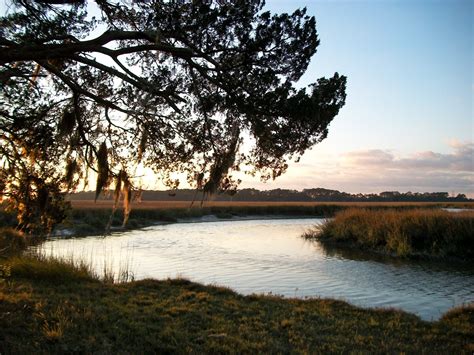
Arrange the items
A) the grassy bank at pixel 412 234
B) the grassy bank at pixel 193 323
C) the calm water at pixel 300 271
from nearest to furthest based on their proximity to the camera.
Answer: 1. the grassy bank at pixel 193 323
2. the calm water at pixel 300 271
3. the grassy bank at pixel 412 234

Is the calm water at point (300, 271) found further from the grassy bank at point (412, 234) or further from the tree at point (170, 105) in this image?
the tree at point (170, 105)

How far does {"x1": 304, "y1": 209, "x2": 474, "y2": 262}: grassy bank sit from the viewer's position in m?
22.6

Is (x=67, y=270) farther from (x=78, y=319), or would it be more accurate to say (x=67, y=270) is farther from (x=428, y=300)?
(x=428, y=300)

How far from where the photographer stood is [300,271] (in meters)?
18.2

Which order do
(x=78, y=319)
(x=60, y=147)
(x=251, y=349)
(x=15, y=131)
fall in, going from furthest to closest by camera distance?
1. (x=60, y=147)
2. (x=15, y=131)
3. (x=78, y=319)
4. (x=251, y=349)

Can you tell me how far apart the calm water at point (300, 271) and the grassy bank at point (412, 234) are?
2.17m

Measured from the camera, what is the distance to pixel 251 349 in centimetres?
695

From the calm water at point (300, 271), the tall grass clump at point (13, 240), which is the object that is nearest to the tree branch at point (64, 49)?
the calm water at point (300, 271)

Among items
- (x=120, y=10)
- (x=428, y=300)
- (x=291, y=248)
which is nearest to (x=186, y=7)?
(x=120, y=10)

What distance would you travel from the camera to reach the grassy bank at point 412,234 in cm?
2258

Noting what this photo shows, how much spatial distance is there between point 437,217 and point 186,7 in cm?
2205

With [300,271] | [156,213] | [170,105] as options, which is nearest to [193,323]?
[170,105]

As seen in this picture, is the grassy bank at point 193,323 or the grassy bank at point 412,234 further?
the grassy bank at point 412,234

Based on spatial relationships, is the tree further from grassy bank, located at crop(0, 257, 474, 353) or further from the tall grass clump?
the tall grass clump
